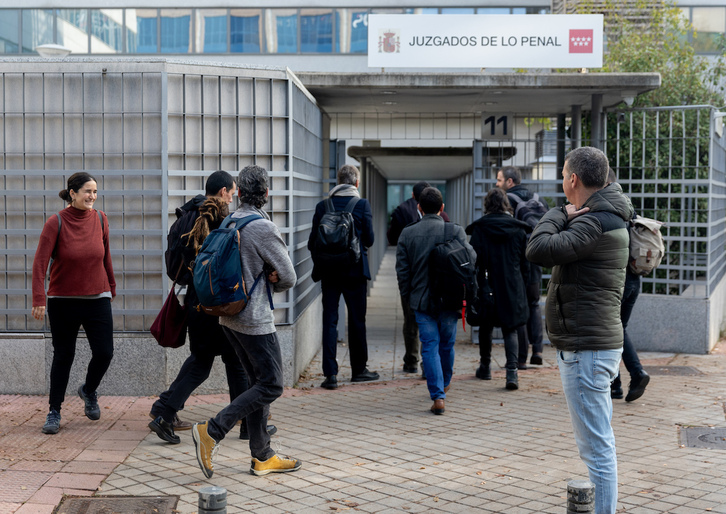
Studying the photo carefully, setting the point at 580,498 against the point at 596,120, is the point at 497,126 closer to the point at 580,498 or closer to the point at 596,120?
the point at 596,120

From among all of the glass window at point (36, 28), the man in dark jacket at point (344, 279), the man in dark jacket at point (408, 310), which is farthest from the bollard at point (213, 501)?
the glass window at point (36, 28)

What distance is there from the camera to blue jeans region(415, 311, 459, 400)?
22.8ft

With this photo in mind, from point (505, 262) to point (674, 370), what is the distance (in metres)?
2.53

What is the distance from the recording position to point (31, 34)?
109ft

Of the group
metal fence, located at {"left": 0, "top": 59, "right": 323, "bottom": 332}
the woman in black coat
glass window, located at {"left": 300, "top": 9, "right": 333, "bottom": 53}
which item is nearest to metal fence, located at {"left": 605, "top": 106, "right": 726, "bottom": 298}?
the woman in black coat

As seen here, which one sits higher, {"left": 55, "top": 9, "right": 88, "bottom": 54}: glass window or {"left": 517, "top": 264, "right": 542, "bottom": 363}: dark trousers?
{"left": 55, "top": 9, "right": 88, "bottom": 54}: glass window

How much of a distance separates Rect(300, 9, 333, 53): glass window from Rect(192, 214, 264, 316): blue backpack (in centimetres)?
2962

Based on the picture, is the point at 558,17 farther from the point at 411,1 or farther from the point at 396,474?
the point at 411,1

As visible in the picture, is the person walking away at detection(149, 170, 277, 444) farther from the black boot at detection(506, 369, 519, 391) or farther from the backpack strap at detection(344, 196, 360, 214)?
the black boot at detection(506, 369, 519, 391)

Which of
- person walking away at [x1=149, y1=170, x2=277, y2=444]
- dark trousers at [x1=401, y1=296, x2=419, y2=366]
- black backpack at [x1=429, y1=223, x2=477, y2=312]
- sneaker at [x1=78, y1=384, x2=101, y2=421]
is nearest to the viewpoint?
person walking away at [x1=149, y1=170, x2=277, y2=444]

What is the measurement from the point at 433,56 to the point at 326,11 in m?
24.5

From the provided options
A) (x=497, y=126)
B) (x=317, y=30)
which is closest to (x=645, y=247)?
(x=497, y=126)

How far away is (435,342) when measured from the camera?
704 centimetres

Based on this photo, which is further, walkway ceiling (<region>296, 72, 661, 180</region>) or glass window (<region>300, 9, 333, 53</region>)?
glass window (<region>300, 9, 333, 53</region>)
